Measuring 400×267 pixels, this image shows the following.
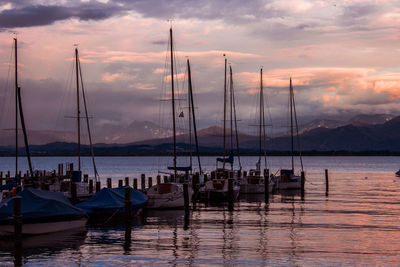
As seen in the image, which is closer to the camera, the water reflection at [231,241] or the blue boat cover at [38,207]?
the water reflection at [231,241]

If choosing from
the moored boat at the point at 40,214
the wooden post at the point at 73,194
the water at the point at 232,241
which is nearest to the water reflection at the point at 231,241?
the water at the point at 232,241

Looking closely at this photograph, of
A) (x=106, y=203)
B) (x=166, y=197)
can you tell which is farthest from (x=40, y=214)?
(x=166, y=197)

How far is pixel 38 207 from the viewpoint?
3147 cm

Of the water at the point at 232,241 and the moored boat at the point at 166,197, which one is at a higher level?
the moored boat at the point at 166,197

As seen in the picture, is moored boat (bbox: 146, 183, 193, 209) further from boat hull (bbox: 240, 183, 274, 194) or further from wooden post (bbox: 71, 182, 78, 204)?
boat hull (bbox: 240, 183, 274, 194)

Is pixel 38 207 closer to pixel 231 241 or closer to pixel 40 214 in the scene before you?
pixel 40 214

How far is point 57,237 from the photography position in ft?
103

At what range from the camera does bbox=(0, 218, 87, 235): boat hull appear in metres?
30.3

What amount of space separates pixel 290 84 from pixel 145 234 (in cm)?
4966

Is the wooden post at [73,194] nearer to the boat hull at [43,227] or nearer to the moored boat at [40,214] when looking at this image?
the moored boat at [40,214]

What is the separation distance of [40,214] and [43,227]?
2.70 feet

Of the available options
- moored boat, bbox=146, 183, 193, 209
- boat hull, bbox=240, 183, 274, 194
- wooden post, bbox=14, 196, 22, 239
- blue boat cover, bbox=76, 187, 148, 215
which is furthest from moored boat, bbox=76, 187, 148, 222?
boat hull, bbox=240, 183, 274, 194

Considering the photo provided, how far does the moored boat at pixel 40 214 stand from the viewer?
1203 inches

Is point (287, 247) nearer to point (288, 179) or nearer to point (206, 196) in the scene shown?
point (206, 196)
